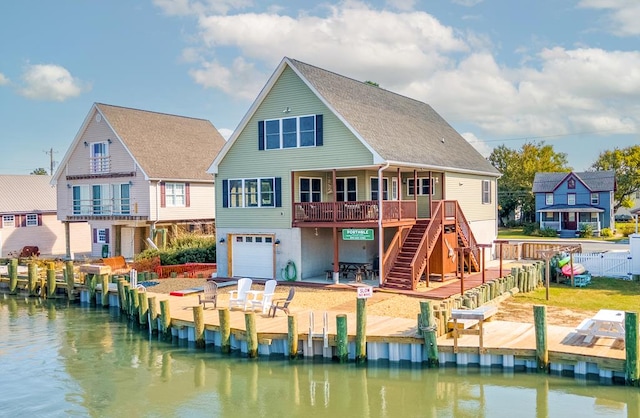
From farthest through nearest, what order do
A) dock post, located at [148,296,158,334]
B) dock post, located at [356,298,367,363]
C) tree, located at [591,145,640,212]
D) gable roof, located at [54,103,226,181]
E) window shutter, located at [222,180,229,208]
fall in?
tree, located at [591,145,640,212] → gable roof, located at [54,103,226,181] → window shutter, located at [222,180,229,208] → dock post, located at [148,296,158,334] → dock post, located at [356,298,367,363]

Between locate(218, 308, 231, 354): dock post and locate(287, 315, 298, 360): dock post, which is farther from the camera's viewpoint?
locate(218, 308, 231, 354): dock post

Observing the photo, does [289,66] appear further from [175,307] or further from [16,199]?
[16,199]

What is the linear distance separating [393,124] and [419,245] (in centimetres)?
703

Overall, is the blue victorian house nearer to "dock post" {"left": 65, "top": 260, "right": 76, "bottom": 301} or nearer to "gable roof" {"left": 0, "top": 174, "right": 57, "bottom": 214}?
"dock post" {"left": 65, "top": 260, "right": 76, "bottom": 301}

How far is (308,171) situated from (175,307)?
8.89 meters

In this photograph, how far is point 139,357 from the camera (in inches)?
688

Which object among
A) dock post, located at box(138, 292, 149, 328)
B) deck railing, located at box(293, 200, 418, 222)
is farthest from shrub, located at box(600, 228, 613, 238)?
dock post, located at box(138, 292, 149, 328)

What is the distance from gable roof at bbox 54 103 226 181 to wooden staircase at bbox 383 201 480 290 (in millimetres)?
17266

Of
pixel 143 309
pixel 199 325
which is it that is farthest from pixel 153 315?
pixel 199 325

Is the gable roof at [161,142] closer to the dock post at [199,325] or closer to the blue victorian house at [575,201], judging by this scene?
the dock post at [199,325]

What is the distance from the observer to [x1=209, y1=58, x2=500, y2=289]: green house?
2377 cm

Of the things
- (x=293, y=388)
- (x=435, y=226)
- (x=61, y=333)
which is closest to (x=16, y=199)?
(x=61, y=333)

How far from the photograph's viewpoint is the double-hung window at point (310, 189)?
26438 mm

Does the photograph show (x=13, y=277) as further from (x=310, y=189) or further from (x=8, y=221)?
(x=310, y=189)
